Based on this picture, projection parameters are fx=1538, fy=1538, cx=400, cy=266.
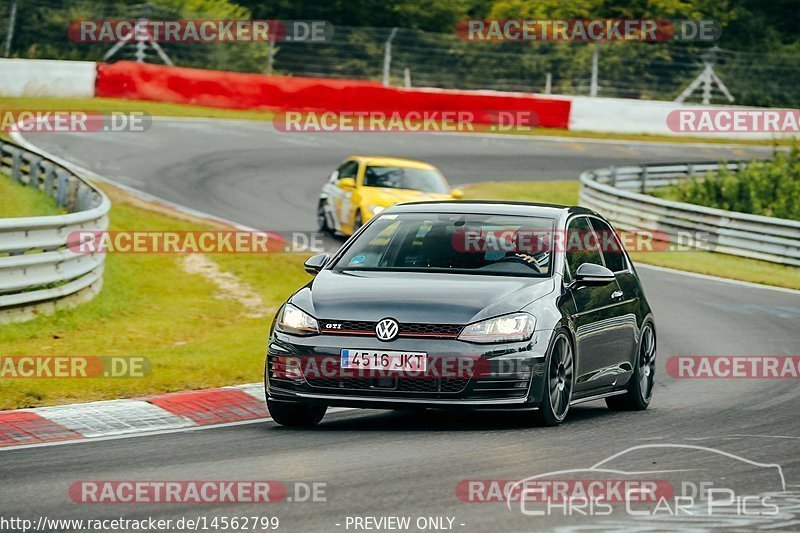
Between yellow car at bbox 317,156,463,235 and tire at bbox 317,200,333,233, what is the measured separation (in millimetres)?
269

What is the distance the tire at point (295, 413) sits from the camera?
10008 mm

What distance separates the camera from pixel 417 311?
31.2ft

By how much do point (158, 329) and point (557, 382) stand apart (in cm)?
734

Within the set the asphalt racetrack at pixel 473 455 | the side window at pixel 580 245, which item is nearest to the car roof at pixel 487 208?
the side window at pixel 580 245

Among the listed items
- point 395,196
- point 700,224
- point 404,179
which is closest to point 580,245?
point 395,196

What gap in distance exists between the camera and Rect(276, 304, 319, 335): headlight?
9664mm

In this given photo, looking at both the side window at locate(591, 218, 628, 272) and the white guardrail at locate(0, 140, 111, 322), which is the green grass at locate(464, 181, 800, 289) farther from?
the side window at locate(591, 218, 628, 272)

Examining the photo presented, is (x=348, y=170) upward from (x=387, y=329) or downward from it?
downward

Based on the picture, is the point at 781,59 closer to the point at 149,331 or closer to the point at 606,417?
the point at 149,331

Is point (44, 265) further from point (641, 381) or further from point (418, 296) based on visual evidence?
point (418, 296)

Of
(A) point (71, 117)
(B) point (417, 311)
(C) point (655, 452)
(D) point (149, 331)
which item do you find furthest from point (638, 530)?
(A) point (71, 117)

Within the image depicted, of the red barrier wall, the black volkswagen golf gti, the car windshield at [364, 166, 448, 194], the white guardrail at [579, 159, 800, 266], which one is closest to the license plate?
the black volkswagen golf gti

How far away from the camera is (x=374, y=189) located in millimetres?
23531

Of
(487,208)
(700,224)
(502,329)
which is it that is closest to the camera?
(502,329)
